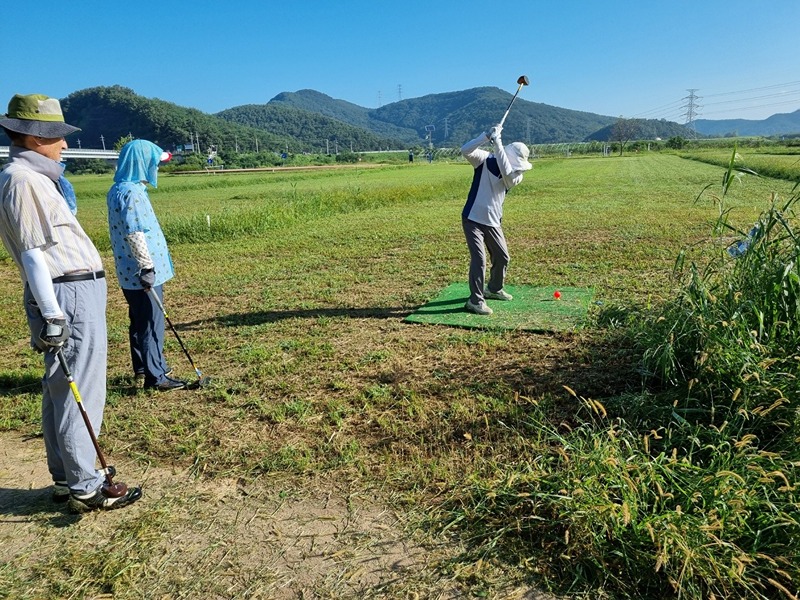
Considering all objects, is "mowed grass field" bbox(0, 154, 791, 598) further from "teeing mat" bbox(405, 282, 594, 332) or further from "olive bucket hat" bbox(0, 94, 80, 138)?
"olive bucket hat" bbox(0, 94, 80, 138)

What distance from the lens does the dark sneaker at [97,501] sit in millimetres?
2994

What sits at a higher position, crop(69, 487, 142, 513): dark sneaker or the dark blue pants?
the dark blue pants

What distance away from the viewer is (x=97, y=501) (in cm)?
301

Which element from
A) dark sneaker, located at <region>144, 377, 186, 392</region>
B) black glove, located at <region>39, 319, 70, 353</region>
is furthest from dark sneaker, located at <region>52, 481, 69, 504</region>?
dark sneaker, located at <region>144, 377, 186, 392</region>

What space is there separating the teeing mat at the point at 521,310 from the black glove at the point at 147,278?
2.98 metres

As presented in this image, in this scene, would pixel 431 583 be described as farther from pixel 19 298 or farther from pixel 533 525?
pixel 19 298

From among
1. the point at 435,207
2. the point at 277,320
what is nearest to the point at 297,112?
the point at 435,207

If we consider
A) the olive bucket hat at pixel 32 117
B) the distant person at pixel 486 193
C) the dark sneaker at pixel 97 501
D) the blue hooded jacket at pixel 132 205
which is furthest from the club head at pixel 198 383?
the distant person at pixel 486 193

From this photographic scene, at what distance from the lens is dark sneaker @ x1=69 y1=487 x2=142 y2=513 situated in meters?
2.99

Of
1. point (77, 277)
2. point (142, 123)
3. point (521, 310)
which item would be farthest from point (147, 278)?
point (142, 123)

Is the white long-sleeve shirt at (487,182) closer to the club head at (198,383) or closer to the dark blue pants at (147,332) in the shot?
the club head at (198,383)

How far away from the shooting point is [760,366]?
3092 mm

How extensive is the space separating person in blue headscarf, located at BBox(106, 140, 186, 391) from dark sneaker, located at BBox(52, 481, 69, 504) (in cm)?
152

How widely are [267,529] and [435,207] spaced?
55.8 feet
